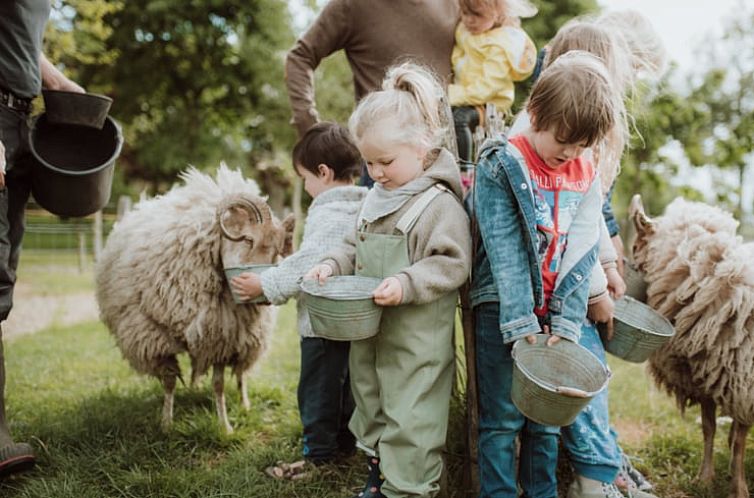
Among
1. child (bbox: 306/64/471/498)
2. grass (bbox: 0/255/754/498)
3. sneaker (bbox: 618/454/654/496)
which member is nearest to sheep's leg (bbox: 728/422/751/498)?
grass (bbox: 0/255/754/498)

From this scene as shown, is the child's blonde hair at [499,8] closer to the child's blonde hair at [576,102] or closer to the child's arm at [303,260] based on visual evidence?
the child's blonde hair at [576,102]

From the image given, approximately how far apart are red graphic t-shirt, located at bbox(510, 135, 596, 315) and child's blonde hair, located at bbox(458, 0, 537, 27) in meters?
1.08

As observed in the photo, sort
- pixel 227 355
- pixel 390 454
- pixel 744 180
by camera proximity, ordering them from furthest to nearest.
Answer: pixel 744 180, pixel 227 355, pixel 390 454

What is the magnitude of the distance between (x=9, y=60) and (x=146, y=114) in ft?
67.2

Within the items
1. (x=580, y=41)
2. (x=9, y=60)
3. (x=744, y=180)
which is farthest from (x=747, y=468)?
(x=744, y=180)

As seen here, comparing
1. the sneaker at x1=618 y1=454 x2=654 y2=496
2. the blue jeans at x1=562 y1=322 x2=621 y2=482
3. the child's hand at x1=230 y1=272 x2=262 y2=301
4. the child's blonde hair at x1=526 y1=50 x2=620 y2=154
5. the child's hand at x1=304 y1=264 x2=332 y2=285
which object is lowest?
the sneaker at x1=618 y1=454 x2=654 y2=496

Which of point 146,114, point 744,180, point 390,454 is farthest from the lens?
point 146,114

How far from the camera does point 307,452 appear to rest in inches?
129

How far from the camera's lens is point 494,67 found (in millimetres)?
3258

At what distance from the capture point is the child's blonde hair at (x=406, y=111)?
2480 millimetres

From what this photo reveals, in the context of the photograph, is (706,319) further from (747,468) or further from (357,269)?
(357,269)

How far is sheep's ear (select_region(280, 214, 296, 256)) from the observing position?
354 cm

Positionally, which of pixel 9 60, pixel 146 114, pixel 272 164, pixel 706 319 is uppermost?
pixel 9 60

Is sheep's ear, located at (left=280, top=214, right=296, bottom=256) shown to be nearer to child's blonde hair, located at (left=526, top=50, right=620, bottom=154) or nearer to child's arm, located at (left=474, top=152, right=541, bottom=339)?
child's arm, located at (left=474, top=152, right=541, bottom=339)
